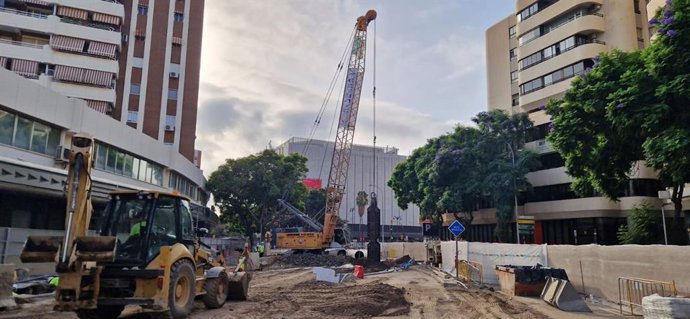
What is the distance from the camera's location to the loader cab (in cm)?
1015

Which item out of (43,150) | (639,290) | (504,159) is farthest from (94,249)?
(504,159)

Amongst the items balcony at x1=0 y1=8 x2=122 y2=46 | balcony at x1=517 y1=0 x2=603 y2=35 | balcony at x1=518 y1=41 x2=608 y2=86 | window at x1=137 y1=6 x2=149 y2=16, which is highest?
window at x1=137 y1=6 x2=149 y2=16

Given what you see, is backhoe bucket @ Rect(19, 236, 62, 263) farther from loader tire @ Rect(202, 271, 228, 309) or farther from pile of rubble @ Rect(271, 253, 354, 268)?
pile of rubble @ Rect(271, 253, 354, 268)

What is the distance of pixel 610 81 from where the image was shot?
20.3 m

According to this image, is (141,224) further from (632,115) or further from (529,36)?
(529,36)

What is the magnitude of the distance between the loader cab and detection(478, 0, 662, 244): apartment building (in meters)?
30.7

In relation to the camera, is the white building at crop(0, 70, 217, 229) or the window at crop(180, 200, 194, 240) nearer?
the window at crop(180, 200, 194, 240)

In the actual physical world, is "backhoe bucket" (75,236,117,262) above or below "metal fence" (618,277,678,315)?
above

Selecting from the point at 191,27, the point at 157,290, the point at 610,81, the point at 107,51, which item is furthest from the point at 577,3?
the point at 157,290

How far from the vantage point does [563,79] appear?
42.4 meters

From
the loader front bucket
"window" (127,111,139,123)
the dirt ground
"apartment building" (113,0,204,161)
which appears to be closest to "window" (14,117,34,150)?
the dirt ground

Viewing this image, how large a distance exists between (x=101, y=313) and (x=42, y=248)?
232 centimetres

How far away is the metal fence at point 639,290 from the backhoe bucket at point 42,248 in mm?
13460

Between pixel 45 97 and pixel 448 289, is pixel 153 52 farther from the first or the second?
pixel 448 289
